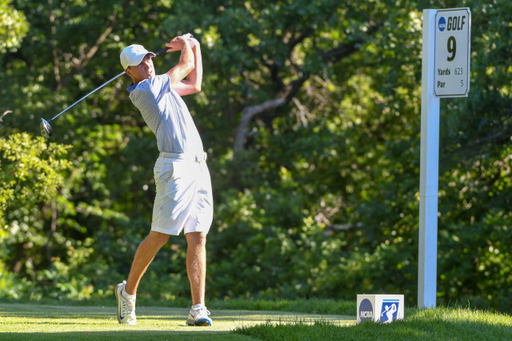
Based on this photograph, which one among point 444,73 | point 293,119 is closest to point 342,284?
point 293,119

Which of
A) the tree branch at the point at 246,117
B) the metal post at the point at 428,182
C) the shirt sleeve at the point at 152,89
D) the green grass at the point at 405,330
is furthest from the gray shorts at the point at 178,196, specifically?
the tree branch at the point at 246,117

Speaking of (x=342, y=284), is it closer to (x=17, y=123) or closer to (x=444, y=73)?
(x=444, y=73)

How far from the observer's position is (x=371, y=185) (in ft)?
41.3

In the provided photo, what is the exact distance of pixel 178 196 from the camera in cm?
415

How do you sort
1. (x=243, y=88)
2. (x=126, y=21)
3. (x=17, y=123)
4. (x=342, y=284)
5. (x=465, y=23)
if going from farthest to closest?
(x=126, y=21)
(x=243, y=88)
(x=17, y=123)
(x=342, y=284)
(x=465, y=23)

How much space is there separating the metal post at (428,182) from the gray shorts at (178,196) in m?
1.89

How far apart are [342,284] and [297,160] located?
284cm

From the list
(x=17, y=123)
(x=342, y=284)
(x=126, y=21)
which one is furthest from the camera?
(x=126, y=21)

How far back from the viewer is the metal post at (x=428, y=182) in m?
5.04

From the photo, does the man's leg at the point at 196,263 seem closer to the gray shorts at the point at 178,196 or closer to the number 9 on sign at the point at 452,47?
the gray shorts at the point at 178,196

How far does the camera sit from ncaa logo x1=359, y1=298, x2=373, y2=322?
160 inches

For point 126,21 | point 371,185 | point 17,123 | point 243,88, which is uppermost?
point 126,21

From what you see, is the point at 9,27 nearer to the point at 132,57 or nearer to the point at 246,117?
the point at 246,117

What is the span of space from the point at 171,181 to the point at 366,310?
1.55 meters
